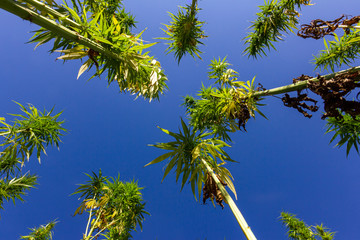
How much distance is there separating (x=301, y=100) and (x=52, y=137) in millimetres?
5175

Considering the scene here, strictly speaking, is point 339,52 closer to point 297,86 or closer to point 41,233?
point 297,86

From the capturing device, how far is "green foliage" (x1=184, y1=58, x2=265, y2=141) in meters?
2.88

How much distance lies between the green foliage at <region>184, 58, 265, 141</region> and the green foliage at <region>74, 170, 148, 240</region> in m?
3.14

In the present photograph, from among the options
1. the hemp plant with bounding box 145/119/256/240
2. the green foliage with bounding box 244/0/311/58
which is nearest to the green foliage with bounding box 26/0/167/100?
the hemp plant with bounding box 145/119/256/240

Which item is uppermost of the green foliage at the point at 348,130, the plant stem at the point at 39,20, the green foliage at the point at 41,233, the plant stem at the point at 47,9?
the green foliage at the point at 41,233

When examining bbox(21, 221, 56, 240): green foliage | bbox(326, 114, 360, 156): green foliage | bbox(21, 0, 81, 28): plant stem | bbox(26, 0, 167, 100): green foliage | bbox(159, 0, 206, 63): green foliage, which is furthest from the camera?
bbox(21, 221, 56, 240): green foliage

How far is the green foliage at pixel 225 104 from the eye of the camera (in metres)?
2.88

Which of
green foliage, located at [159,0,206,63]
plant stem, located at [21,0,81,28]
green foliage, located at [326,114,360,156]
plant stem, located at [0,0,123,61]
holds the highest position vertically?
green foliage, located at [159,0,206,63]

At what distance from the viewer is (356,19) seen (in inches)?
77.0

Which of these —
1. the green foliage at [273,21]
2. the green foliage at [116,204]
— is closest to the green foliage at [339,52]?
the green foliage at [273,21]

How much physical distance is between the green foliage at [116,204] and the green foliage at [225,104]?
10.3ft

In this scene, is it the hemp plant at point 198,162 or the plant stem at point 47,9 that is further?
the hemp plant at point 198,162

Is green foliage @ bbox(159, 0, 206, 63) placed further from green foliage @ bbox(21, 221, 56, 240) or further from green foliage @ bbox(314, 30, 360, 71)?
green foliage @ bbox(21, 221, 56, 240)

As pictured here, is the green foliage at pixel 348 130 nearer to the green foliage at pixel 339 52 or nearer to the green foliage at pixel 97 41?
the green foliage at pixel 339 52
